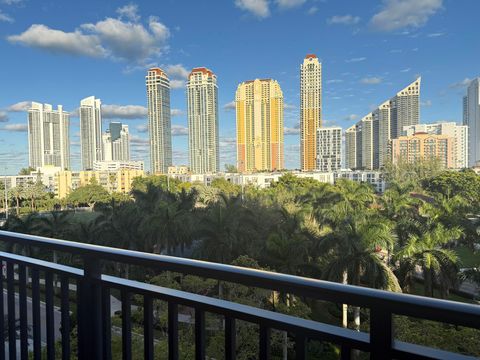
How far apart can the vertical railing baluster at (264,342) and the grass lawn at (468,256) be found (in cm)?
2516

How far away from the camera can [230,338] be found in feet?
3.96

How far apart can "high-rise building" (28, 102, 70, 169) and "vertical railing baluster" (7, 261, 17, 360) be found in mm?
92614

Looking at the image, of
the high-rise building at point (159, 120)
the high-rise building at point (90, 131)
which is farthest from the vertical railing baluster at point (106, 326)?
the high-rise building at point (90, 131)

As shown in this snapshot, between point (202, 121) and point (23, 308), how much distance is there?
83134 millimetres

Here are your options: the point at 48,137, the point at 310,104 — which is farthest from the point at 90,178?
the point at 310,104

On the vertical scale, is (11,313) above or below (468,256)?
above

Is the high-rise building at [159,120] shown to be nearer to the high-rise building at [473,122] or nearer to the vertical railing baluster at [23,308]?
the high-rise building at [473,122]

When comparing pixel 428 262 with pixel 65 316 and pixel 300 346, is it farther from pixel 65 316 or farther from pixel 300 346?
pixel 300 346

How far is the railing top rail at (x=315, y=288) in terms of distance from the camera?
850mm

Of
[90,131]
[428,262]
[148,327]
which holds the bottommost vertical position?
[428,262]

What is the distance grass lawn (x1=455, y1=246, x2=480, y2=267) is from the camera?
23.5 m

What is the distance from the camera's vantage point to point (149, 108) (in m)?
80.9

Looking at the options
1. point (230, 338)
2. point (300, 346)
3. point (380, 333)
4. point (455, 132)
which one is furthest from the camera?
point (455, 132)

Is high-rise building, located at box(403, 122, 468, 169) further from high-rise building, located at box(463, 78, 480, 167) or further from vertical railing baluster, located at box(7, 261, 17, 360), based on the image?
vertical railing baluster, located at box(7, 261, 17, 360)
